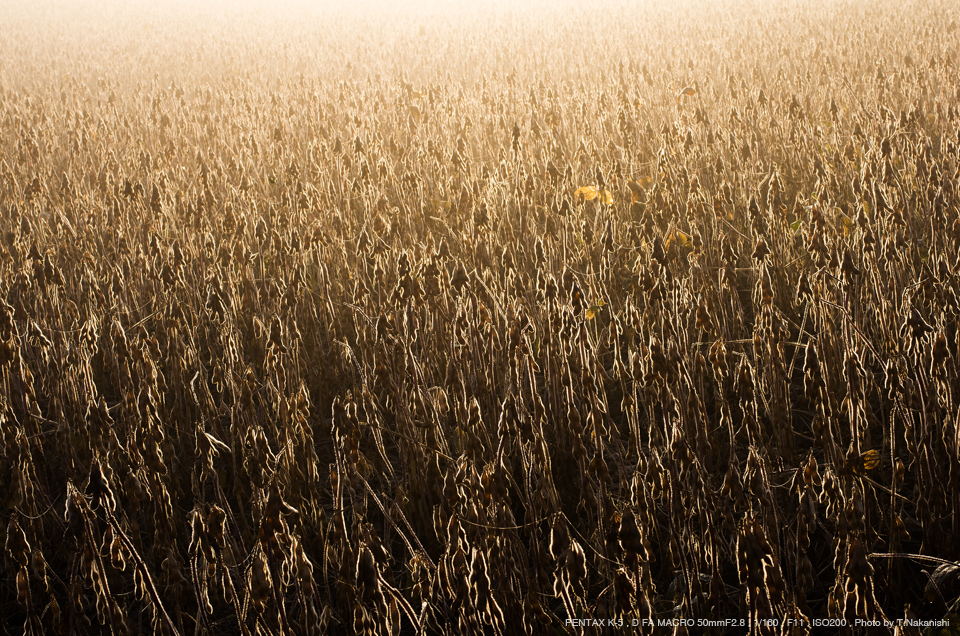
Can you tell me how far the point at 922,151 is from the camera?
2.19 m

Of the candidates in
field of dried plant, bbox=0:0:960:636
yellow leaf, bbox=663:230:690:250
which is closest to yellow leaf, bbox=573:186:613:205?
field of dried plant, bbox=0:0:960:636

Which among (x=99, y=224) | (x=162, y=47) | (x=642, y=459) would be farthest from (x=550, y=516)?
(x=162, y=47)

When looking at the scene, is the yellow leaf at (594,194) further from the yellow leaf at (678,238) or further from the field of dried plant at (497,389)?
the yellow leaf at (678,238)

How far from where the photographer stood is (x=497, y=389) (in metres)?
1.98

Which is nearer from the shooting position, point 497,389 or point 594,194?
point 497,389

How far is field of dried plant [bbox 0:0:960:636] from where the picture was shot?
1104 millimetres

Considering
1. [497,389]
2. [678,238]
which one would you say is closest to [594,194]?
[678,238]

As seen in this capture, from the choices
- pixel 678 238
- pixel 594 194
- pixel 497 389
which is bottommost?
pixel 497 389

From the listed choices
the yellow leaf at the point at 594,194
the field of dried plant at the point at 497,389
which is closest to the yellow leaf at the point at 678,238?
the field of dried plant at the point at 497,389

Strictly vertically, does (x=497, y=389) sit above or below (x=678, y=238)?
below

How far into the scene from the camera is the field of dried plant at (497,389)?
1.10 m

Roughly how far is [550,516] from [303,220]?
1.61m

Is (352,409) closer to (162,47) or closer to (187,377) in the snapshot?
(187,377)

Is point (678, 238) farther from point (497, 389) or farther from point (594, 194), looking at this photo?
point (497, 389)
